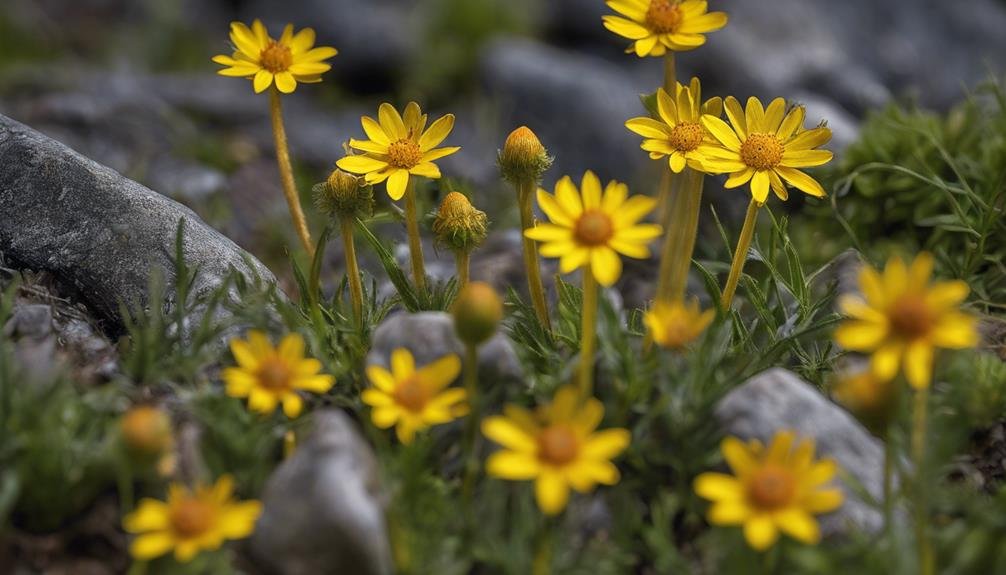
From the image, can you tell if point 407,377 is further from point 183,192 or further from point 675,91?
point 183,192

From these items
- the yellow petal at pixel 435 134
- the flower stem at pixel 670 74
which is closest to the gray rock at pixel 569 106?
the flower stem at pixel 670 74

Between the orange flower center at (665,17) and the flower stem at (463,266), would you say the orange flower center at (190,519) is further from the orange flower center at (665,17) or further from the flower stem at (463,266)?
the orange flower center at (665,17)

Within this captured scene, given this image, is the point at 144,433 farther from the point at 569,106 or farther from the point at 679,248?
the point at 569,106

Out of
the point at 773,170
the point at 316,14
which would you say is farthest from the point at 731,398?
the point at 316,14

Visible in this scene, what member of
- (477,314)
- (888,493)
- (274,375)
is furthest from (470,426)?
(888,493)

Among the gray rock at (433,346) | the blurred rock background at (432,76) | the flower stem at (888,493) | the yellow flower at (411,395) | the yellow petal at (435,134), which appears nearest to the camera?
the flower stem at (888,493)

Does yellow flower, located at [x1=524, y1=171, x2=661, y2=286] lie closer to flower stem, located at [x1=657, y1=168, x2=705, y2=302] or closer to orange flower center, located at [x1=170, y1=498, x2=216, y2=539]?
flower stem, located at [x1=657, y1=168, x2=705, y2=302]
